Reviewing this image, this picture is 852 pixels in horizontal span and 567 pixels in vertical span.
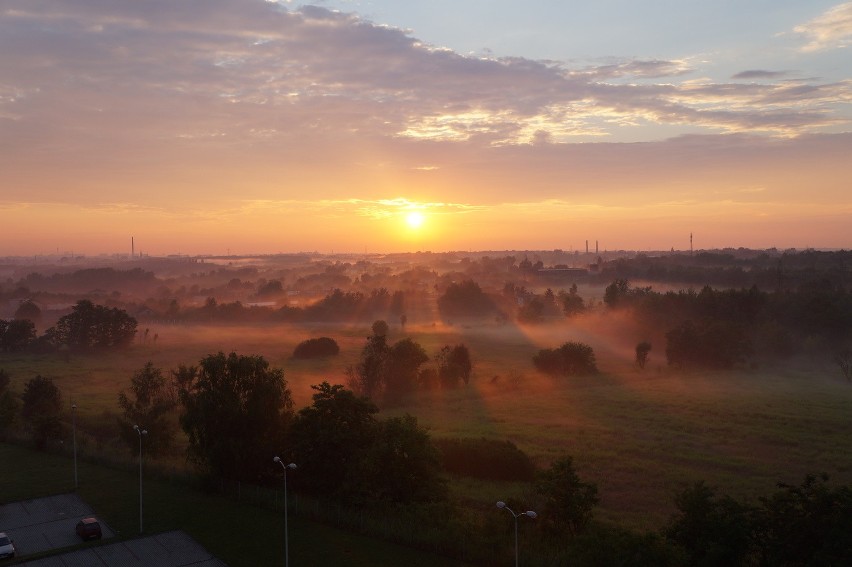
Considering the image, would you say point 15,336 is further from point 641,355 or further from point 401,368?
point 641,355

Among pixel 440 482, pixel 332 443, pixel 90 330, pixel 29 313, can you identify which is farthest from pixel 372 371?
pixel 29 313

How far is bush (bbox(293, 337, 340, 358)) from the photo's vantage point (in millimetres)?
93250

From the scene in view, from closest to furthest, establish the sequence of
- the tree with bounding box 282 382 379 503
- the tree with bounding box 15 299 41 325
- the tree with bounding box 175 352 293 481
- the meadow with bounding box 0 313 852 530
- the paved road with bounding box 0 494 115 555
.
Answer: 1. the paved road with bounding box 0 494 115 555
2. the tree with bounding box 282 382 379 503
3. the tree with bounding box 175 352 293 481
4. the meadow with bounding box 0 313 852 530
5. the tree with bounding box 15 299 41 325

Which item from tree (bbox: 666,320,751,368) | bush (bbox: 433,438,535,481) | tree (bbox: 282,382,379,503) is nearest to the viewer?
tree (bbox: 282,382,379,503)

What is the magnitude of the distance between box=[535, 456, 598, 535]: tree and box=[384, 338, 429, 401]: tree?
39.5 m

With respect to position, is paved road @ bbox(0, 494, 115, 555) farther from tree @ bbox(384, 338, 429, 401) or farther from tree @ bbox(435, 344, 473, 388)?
tree @ bbox(435, 344, 473, 388)

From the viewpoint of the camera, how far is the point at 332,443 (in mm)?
37719

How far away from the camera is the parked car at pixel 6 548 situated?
30.9m

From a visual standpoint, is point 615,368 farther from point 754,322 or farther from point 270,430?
point 270,430

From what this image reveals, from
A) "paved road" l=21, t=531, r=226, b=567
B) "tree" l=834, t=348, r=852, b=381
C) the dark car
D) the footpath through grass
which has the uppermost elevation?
"tree" l=834, t=348, r=852, b=381

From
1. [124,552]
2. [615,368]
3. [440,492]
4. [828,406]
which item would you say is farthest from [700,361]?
[124,552]

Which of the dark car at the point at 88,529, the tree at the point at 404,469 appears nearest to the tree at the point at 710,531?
the tree at the point at 404,469

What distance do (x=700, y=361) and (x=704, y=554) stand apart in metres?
65.0

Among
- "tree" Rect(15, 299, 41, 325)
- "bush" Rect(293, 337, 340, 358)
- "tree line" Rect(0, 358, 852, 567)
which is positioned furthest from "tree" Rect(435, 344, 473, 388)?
"tree" Rect(15, 299, 41, 325)
